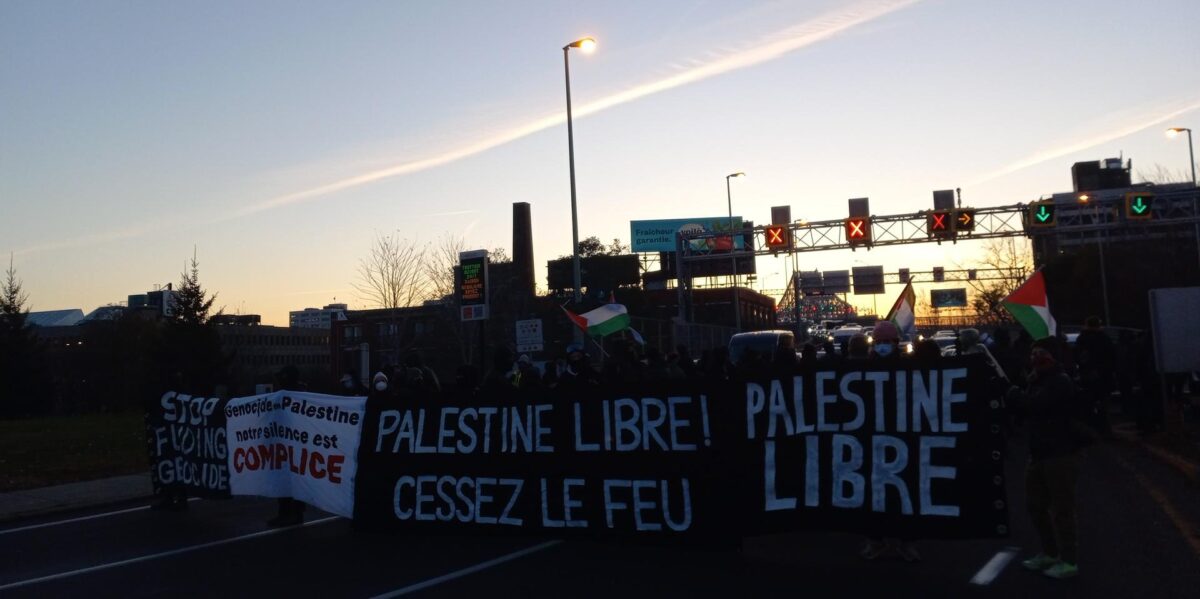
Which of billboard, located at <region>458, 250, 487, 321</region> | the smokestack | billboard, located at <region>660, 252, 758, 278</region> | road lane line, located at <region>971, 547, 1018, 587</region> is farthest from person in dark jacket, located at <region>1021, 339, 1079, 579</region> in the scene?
billboard, located at <region>660, 252, 758, 278</region>

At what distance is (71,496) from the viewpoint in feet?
46.6

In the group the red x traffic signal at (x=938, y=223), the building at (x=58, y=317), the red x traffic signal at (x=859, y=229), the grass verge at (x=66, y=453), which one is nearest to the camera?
the grass verge at (x=66, y=453)

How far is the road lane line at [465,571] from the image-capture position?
24.7ft

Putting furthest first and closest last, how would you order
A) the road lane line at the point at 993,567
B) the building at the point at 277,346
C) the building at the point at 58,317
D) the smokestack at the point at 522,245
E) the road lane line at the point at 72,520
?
the building at the point at 58,317, the building at the point at 277,346, the smokestack at the point at 522,245, the road lane line at the point at 72,520, the road lane line at the point at 993,567

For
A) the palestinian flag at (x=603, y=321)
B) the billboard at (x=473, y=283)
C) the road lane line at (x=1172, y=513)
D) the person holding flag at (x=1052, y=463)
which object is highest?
the billboard at (x=473, y=283)

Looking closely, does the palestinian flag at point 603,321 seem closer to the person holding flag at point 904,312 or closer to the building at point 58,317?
the person holding flag at point 904,312

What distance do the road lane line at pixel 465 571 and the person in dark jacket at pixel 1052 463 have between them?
4026mm

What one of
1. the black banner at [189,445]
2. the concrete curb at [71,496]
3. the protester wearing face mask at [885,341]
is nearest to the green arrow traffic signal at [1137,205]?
the protester wearing face mask at [885,341]

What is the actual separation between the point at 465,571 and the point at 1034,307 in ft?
24.5

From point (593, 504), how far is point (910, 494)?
269cm

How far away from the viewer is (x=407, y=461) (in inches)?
390

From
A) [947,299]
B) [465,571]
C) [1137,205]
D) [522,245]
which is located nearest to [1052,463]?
[465,571]

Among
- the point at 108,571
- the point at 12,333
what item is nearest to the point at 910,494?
the point at 108,571

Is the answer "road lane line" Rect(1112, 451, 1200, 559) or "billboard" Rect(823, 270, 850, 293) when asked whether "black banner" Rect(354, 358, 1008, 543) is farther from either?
"billboard" Rect(823, 270, 850, 293)
